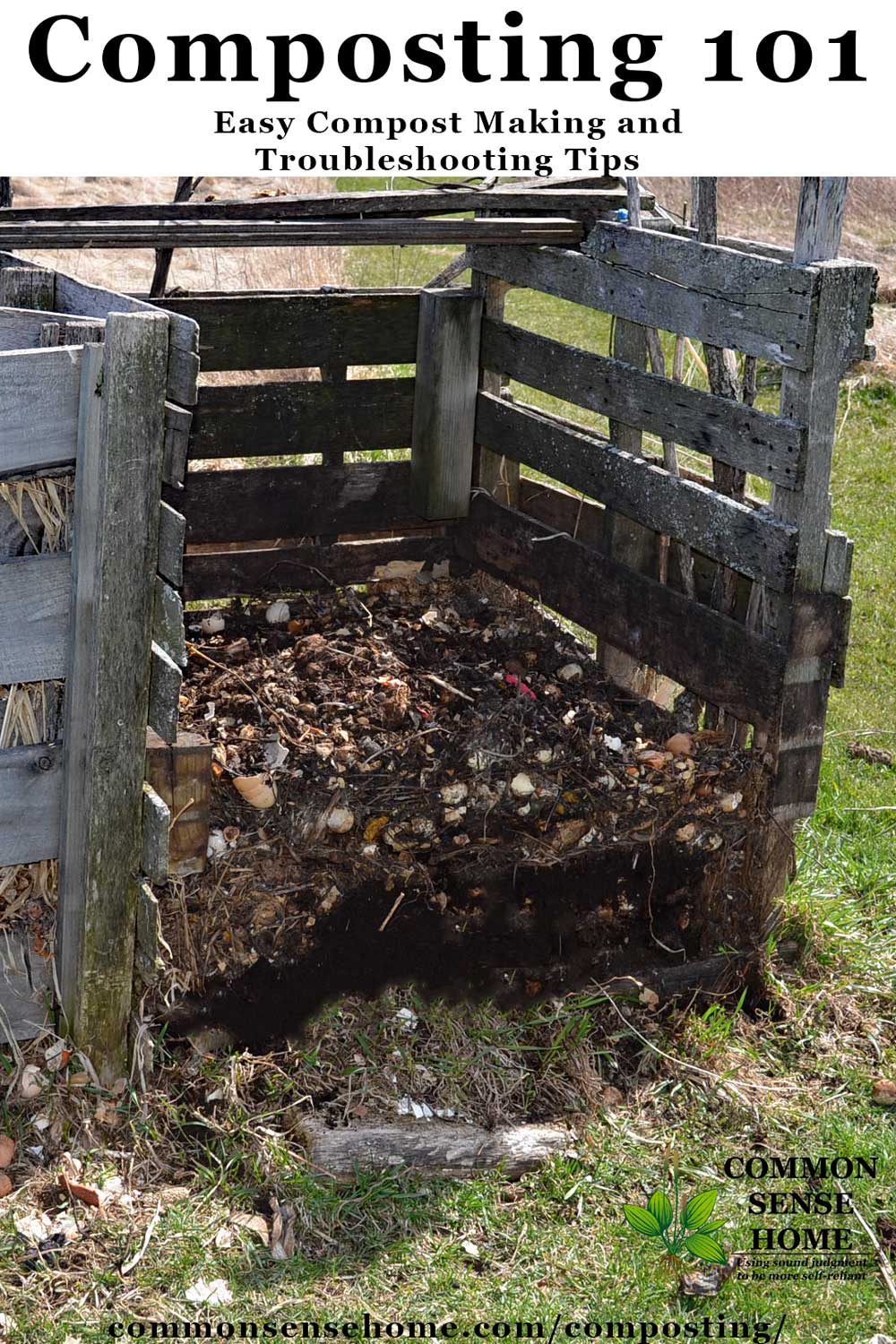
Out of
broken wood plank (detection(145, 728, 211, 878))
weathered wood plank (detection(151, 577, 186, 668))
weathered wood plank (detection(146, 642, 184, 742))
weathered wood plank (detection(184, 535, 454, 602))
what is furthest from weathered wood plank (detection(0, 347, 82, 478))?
weathered wood plank (detection(184, 535, 454, 602))

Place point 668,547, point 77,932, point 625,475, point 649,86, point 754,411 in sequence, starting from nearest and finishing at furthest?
point 77,932 → point 754,411 → point 649,86 → point 625,475 → point 668,547

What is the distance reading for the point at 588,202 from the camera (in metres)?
4.37

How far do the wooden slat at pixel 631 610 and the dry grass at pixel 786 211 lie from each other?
28.0ft

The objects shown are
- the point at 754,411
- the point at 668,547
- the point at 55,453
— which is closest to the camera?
the point at 55,453

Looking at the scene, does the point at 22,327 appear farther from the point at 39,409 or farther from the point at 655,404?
the point at 655,404

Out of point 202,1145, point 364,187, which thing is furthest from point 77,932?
point 364,187

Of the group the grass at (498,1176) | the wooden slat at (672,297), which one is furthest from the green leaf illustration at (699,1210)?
the wooden slat at (672,297)

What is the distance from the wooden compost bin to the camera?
3.67 m

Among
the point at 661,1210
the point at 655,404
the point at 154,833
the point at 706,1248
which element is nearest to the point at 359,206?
the point at 655,404

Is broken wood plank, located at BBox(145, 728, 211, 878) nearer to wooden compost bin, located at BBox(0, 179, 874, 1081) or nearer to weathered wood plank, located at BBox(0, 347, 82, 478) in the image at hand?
wooden compost bin, located at BBox(0, 179, 874, 1081)

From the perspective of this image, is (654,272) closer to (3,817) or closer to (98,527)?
(98,527)

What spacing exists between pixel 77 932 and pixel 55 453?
3.65 feet

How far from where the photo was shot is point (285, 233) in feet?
13.0

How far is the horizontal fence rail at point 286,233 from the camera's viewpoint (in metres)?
3.75
